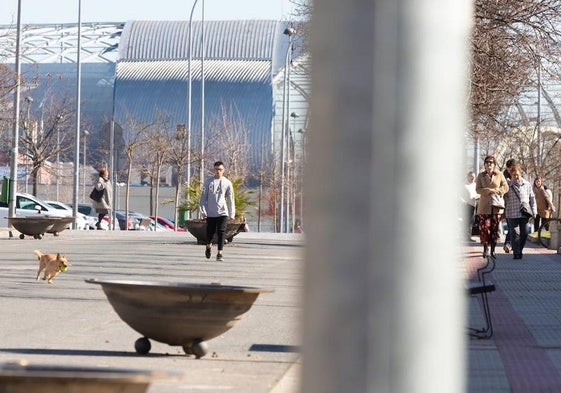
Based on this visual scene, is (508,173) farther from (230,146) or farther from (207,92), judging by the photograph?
(207,92)

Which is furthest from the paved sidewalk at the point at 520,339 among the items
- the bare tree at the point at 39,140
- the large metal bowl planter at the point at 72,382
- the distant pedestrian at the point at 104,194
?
the bare tree at the point at 39,140

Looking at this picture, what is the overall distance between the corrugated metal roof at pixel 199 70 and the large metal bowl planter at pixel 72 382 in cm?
10718

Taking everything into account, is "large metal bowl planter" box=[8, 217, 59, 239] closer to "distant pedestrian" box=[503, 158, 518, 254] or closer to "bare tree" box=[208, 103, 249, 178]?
"distant pedestrian" box=[503, 158, 518, 254]

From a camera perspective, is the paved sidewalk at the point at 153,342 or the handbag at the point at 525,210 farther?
the handbag at the point at 525,210

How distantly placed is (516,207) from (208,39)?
9797 cm

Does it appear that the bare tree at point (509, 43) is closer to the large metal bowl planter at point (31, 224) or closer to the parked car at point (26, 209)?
the large metal bowl planter at point (31, 224)

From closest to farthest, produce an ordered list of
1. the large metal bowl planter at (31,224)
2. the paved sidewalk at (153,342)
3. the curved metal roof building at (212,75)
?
the paved sidewalk at (153,342), the large metal bowl planter at (31,224), the curved metal roof building at (212,75)

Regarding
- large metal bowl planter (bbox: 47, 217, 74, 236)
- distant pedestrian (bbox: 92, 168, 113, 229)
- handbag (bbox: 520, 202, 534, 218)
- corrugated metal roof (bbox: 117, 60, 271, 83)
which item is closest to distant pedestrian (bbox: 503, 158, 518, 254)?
handbag (bbox: 520, 202, 534, 218)

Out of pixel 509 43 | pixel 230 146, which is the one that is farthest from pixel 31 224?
pixel 230 146

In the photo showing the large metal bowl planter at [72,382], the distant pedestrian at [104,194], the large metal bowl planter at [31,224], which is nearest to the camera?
the large metal bowl planter at [72,382]

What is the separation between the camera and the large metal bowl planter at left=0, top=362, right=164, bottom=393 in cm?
407

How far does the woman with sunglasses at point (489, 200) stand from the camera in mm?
24703

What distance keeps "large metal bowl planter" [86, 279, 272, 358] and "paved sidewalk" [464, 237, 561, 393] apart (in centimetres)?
160

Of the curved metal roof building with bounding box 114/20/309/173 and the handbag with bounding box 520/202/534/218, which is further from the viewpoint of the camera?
the curved metal roof building with bounding box 114/20/309/173
